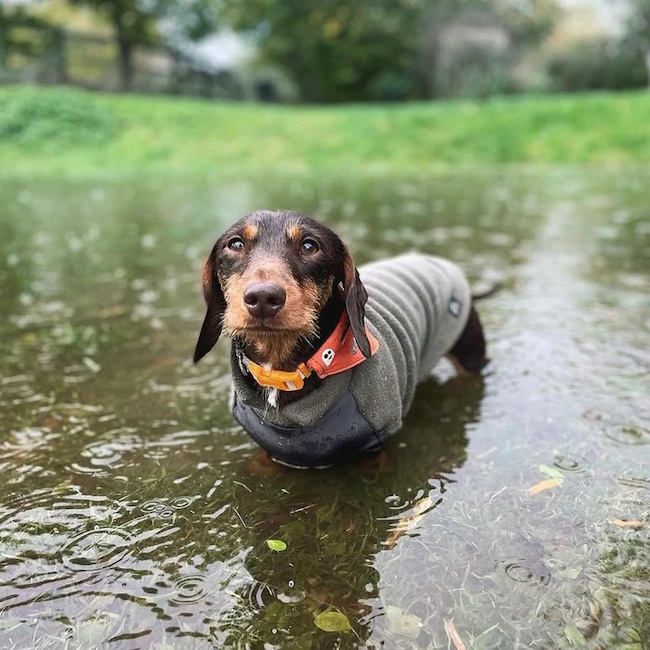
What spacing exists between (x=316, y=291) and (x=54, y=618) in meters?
1.60

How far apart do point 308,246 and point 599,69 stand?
30471 mm

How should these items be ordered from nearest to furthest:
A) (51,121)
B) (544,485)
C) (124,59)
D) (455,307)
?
(544,485) < (455,307) < (51,121) < (124,59)

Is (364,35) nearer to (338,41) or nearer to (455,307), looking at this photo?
(338,41)

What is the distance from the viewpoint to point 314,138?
21.0 metres

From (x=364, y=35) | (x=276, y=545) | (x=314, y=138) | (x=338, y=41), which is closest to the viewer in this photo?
(x=276, y=545)

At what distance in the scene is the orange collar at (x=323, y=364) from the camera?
2.82 m

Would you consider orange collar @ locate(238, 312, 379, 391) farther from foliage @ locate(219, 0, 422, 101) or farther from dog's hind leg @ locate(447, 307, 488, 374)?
foliage @ locate(219, 0, 422, 101)

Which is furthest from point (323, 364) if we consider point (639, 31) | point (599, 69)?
point (639, 31)

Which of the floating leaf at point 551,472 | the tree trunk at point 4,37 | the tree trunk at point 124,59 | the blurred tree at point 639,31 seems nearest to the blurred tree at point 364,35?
the blurred tree at point 639,31

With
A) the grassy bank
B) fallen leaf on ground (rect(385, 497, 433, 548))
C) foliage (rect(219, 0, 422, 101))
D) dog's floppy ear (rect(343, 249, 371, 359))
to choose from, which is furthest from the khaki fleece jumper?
foliage (rect(219, 0, 422, 101))

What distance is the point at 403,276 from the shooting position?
3.77 m

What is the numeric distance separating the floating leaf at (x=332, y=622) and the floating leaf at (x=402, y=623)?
0.15 m

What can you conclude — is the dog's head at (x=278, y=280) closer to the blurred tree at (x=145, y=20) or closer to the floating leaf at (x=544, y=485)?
the floating leaf at (x=544, y=485)

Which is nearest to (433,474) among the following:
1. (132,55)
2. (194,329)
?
(194,329)
